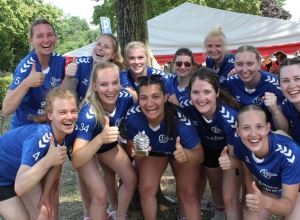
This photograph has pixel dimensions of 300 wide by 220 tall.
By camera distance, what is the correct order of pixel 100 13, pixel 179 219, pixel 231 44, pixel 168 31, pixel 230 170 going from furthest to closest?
1. pixel 100 13
2. pixel 168 31
3. pixel 231 44
4. pixel 179 219
5. pixel 230 170

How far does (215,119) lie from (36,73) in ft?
6.47

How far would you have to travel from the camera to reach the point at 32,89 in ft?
11.6

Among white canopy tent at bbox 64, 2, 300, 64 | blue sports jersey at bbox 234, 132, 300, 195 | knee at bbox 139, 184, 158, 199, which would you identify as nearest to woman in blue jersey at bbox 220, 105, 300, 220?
blue sports jersey at bbox 234, 132, 300, 195

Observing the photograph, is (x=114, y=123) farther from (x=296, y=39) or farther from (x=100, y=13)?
(x=100, y=13)

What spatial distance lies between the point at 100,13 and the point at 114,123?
19.7 metres

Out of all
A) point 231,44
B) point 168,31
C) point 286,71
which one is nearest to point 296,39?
point 231,44

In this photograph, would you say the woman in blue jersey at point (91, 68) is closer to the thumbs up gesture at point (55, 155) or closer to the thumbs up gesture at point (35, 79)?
the thumbs up gesture at point (35, 79)

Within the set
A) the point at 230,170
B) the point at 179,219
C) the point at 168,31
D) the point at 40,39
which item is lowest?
the point at 179,219

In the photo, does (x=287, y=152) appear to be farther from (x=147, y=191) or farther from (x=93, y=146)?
(x=93, y=146)

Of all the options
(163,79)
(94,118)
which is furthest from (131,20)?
(94,118)

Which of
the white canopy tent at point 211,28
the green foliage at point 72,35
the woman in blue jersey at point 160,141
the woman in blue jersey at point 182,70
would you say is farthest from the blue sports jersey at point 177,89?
the green foliage at point 72,35

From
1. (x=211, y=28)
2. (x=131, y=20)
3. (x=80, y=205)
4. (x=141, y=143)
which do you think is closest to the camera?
(x=141, y=143)

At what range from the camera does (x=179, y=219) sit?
13.5 ft

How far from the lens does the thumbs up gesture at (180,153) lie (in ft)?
10.2
